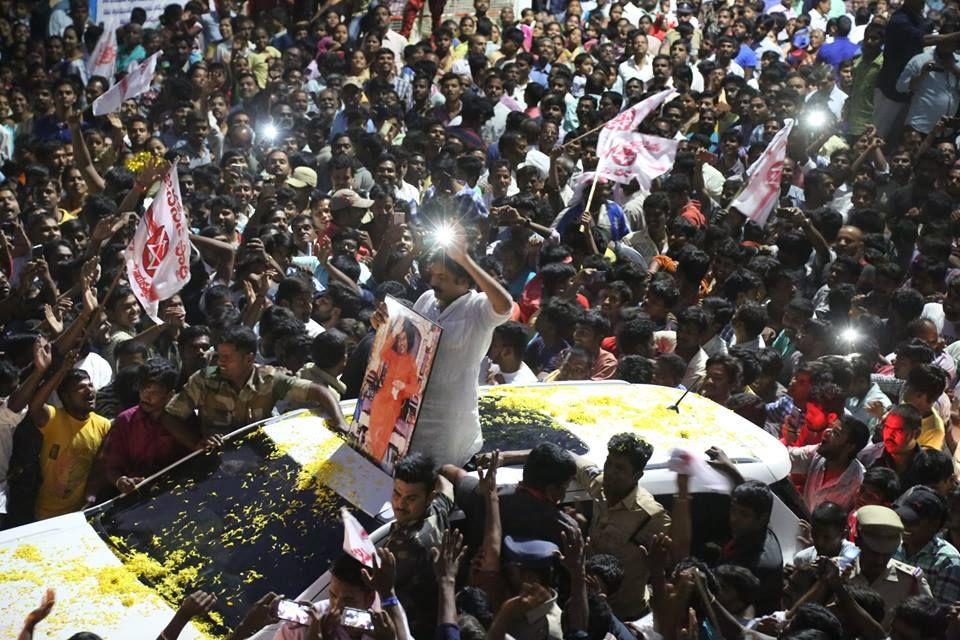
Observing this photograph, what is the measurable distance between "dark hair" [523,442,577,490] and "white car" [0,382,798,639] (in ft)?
0.83

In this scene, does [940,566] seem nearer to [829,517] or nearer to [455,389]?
[829,517]

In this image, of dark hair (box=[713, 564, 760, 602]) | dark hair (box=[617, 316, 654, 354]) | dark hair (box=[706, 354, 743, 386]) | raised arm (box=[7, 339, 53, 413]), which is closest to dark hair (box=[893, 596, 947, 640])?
dark hair (box=[713, 564, 760, 602])

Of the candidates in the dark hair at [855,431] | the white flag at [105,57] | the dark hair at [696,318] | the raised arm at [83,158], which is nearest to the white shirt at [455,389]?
the dark hair at [855,431]

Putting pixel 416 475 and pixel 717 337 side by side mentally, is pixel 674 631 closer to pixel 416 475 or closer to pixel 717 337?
pixel 416 475

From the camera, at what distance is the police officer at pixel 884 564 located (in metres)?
6.94

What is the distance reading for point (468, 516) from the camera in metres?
6.39

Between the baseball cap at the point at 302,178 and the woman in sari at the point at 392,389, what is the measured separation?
24.2ft

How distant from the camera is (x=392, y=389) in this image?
684 cm

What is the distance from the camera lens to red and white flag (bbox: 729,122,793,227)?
12.8 m

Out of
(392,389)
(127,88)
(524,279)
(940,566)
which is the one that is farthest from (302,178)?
(940,566)

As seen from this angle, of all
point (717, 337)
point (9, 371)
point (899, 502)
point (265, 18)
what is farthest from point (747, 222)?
point (265, 18)

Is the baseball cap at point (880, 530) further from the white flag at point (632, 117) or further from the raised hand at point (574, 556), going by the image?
the white flag at point (632, 117)

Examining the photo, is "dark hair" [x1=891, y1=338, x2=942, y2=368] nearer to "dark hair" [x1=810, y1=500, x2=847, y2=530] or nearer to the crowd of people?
the crowd of people

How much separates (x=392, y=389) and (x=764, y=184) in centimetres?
692
